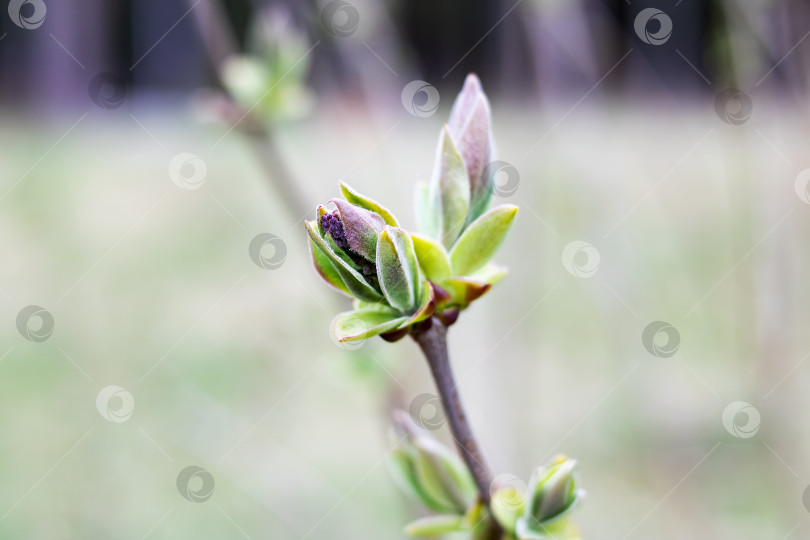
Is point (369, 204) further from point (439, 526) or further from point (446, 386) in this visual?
point (439, 526)

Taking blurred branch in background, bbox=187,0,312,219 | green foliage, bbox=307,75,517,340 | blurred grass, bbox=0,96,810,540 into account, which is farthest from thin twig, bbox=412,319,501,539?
blurred branch in background, bbox=187,0,312,219

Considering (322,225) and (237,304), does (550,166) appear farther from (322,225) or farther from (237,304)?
(322,225)

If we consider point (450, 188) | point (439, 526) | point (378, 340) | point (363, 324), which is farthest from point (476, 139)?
point (378, 340)

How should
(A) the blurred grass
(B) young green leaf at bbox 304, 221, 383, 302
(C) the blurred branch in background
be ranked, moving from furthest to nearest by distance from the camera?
(A) the blurred grass < (C) the blurred branch in background < (B) young green leaf at bbox 304, 221, 383, 302

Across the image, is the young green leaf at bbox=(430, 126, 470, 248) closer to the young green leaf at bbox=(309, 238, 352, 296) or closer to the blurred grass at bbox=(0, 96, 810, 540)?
the young green leaf at bbox=(309, 238, 352, 296)

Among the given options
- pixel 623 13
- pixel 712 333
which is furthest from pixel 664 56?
pixel 712 333

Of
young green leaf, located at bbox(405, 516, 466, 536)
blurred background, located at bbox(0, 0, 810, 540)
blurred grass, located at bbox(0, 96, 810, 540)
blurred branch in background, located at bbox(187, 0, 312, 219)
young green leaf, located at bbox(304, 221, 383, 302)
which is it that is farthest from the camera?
blurred grass, located at bbox(0, 96, 810, 540)
